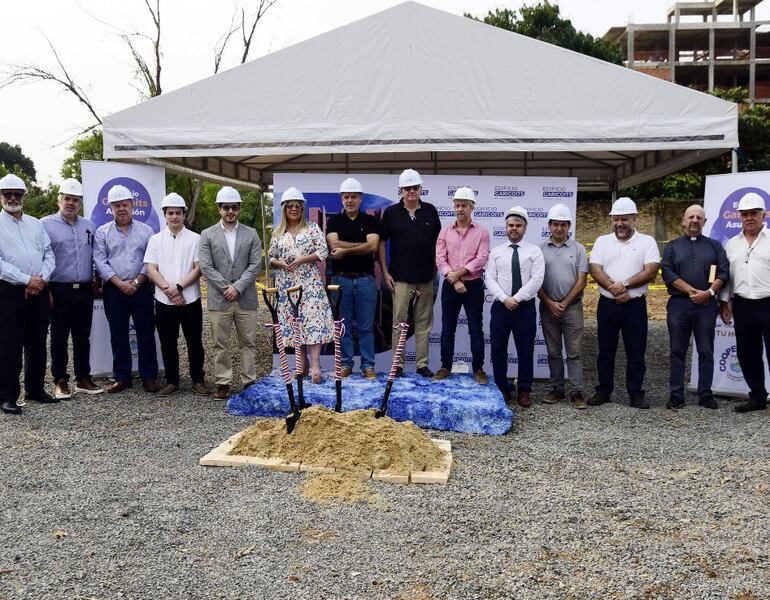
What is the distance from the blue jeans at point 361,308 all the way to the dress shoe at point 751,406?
3101 mm

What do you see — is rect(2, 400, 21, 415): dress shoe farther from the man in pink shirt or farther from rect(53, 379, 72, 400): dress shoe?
the man in pink shirt

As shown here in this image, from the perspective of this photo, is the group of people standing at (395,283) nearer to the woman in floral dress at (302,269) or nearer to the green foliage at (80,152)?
the woman in floral dress at (302,269)

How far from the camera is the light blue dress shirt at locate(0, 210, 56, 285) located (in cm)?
543

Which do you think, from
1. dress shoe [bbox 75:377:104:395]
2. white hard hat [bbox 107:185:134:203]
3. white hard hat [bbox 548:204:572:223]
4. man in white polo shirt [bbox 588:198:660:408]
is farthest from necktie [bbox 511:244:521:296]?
dress shoe [bbox 75:377:104:395]

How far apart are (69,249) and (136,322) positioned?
2.74 feet

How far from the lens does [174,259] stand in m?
6.14

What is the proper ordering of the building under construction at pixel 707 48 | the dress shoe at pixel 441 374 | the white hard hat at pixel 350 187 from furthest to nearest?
1. the building under construction at pixel 707 48
2. the dress shoe at pixel 441 374
3. the white hard hat at pixel 350 187

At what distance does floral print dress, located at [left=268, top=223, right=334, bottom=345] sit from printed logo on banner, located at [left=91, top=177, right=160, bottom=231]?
1667 mm

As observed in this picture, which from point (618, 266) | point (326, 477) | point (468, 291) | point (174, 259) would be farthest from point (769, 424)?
point (174, 259)

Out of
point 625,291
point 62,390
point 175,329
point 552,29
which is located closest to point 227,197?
point 175,329

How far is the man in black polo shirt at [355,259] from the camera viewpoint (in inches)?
239

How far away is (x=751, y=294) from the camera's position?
5.72 metres

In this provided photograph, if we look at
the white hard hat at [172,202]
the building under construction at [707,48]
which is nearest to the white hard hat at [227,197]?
the white hard hat at [172,202]

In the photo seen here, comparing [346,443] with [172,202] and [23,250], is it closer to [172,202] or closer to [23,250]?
[172,202]
